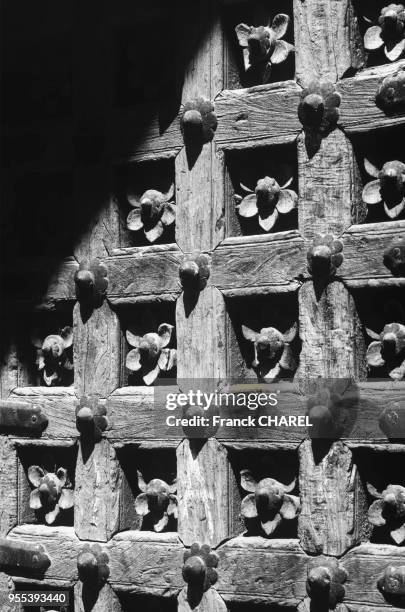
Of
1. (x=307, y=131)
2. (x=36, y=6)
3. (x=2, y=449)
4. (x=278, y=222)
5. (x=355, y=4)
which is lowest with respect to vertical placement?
(x=2, y=449)

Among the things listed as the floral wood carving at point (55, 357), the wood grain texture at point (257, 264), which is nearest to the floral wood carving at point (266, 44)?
the wood grain texture at point (257, 264)

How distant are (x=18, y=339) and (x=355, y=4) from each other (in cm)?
102

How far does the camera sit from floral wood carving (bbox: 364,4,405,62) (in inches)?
77.4

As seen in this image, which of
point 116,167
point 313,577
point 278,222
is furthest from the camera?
point 116,167

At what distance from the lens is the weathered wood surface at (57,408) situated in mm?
2246

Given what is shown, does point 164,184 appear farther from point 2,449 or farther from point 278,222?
point 2,449

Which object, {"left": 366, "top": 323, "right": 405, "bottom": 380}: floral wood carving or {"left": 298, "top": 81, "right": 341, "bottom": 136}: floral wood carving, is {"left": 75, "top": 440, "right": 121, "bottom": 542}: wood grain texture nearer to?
{"left": 366, "top": 323, "right": 405, "bottom": 380}: floral wood carving

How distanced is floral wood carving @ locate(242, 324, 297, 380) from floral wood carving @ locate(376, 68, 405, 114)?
449mm

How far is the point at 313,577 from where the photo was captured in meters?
1.93

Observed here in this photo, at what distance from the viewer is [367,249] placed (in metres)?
1.96

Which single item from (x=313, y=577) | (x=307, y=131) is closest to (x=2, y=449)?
(x=313, y=577)

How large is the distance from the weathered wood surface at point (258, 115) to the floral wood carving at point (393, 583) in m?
0.83

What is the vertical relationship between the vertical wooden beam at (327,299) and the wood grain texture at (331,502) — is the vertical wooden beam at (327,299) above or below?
above

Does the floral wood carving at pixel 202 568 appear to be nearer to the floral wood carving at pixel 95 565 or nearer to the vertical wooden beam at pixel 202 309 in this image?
the vertical wooden beam at pixel 202 309
